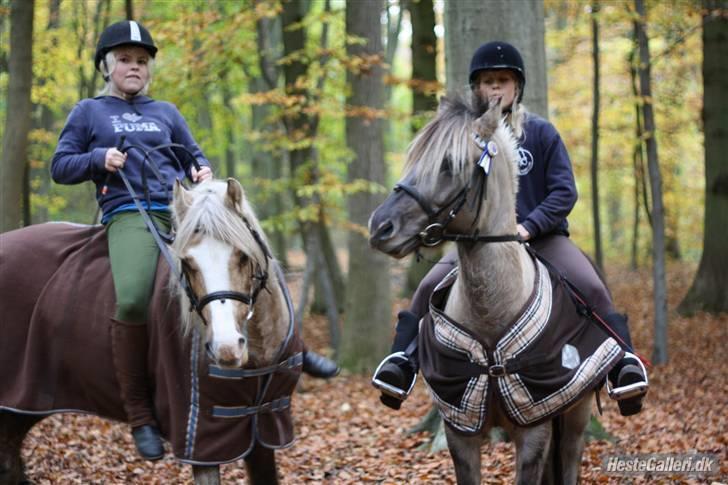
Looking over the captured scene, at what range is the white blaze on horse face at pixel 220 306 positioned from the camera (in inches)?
147

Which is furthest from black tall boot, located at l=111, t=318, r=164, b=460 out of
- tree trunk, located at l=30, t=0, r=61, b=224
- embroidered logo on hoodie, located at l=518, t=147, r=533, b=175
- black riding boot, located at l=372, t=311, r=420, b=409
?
tree trunk, located at l=30, t=0, r=61, b=224

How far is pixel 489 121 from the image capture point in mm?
4023

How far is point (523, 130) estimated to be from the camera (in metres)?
5.09

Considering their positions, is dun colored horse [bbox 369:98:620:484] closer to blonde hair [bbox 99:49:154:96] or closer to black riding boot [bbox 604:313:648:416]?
black riding boot [bbox 604:313:648:416]

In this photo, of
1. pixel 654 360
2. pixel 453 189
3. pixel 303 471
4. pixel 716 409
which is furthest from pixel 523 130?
pixel 654 360

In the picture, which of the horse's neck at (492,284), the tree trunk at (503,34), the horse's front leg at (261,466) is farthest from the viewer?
the tree trunk at (503,34)

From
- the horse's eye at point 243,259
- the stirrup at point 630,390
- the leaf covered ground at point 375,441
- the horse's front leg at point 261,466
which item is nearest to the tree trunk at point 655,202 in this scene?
the leaf covered ground at point 375,441

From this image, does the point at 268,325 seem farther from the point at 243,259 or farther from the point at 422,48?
the point at 422,48

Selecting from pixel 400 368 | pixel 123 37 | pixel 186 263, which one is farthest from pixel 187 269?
pixel 123 37

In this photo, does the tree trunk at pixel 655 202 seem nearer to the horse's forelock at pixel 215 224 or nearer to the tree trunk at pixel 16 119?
the tree trunk at pixel 16 119

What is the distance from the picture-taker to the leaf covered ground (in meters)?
6.73

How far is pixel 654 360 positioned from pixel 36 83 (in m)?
13.8

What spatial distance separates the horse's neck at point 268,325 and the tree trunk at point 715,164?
39.8 feet

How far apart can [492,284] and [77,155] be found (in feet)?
9.03
